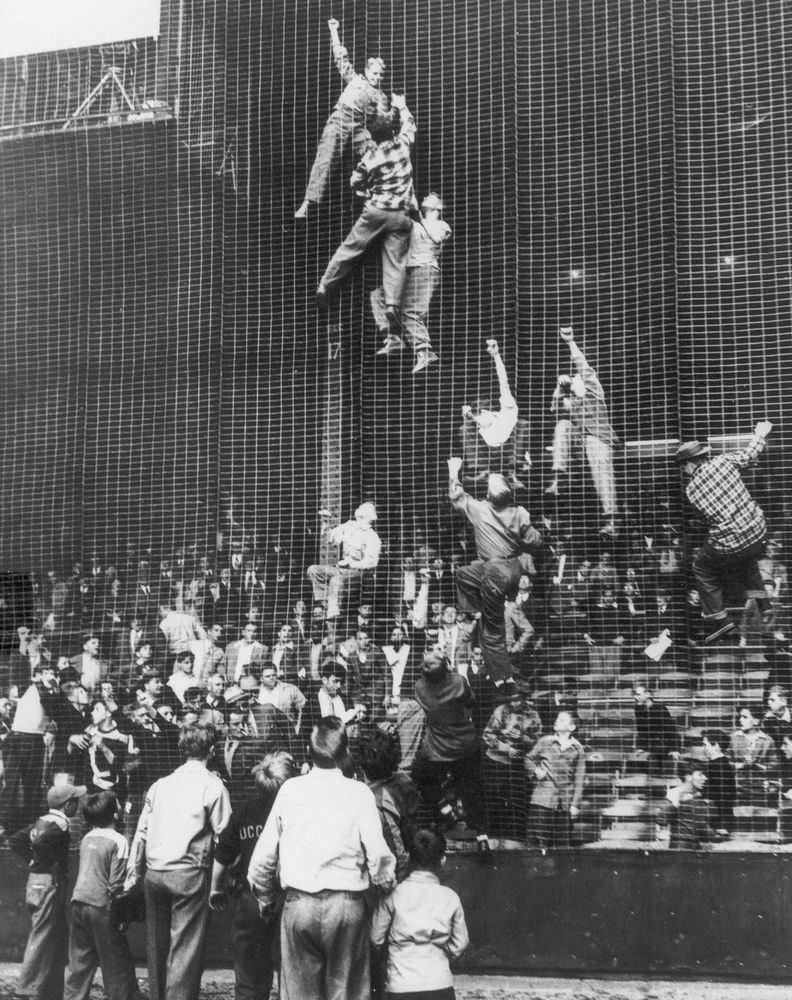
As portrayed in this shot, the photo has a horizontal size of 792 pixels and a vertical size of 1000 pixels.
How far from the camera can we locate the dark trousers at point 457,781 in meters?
7.51

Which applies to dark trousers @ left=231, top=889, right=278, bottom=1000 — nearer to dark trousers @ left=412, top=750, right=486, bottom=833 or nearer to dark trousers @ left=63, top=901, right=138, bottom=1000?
dark trousers @ left=63, top=901, right=138, bottom=1000

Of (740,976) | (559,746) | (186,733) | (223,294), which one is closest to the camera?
(186,733)

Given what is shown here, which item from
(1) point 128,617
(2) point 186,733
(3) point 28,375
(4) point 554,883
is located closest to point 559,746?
(4) point 554,883

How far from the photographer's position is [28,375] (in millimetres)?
9016

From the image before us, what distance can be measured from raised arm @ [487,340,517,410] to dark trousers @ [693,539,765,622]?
1617 mm

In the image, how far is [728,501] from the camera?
7570 mm

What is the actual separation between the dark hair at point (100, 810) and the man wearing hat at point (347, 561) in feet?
7.17

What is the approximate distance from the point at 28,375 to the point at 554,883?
5340 mm

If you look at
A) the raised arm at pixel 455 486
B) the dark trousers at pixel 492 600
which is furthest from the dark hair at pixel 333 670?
the raised arm at pixel 455 486

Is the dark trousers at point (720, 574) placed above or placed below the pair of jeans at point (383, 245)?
below

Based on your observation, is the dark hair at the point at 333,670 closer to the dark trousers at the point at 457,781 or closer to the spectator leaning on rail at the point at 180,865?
the dark trousers at the point at 457,781

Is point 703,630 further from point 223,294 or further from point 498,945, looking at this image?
point 223,294

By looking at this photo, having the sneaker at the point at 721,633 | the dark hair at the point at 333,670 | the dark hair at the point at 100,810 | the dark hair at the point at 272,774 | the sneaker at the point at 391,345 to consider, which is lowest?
the dark hair at the point at 100,810

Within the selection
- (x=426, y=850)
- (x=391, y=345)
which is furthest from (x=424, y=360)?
(x=426, y=850)
